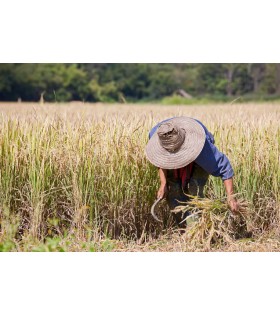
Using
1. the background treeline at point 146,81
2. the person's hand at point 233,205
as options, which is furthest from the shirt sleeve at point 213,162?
the background treeline at point 146,81

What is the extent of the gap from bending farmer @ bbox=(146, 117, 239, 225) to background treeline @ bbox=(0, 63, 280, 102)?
32495mm

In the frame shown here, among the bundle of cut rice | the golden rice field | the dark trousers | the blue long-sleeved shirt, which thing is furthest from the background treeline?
the blue long-sleeved shirt

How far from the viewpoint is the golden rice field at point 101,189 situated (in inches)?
181

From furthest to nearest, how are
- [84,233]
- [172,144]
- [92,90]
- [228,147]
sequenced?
[92,90]
[228,147]
[84,233]
[172,144]

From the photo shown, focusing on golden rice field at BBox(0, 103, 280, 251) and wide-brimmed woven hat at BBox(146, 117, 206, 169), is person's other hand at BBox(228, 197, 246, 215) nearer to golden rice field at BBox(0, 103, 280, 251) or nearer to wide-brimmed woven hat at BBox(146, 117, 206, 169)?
golden rice field at BBox(0, 103, 280, 251)

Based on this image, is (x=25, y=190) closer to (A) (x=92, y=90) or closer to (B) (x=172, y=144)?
(B) (x=172, y=144)

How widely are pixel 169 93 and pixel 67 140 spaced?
Answer: 121 feet

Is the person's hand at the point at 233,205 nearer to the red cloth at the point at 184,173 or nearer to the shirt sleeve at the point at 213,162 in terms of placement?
the shirt sleeve at the point at 213,162

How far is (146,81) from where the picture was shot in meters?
41.2

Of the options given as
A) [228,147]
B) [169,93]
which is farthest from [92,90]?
[228,147]

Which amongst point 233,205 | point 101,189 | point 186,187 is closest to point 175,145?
point 186,187

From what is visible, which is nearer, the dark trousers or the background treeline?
the dark trousers

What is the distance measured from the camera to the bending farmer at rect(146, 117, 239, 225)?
4234mm

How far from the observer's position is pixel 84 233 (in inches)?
182
